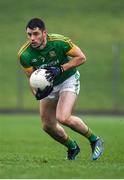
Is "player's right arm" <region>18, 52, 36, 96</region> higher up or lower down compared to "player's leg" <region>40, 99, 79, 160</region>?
higher up

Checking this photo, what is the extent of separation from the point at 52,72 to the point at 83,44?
68.7 ft

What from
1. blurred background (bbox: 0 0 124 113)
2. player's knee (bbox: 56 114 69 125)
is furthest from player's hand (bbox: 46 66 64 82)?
blurred background (bbox: 0 0 124 113)

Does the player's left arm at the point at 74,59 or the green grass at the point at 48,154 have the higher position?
the player's left arm at the point at 74,59

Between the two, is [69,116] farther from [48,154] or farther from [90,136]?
[48,154]

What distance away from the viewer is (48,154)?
45.0ft

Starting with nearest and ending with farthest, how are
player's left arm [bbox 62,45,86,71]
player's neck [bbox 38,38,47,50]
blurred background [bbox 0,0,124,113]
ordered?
player's neck [bbox 38,38,47,50] < player's left arm [bbox 62,45,86,71] < blurred background [bbox 0,0,124,113]

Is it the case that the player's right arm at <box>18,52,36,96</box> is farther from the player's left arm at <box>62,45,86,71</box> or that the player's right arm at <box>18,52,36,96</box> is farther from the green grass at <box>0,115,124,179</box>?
the green grass at <box>0,115,124,179</box>

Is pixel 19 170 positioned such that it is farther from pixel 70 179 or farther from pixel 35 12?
pixel 35 12

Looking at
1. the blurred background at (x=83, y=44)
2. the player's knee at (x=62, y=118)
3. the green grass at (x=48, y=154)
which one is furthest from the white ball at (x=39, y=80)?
the blurred background at (x=83, y=44)

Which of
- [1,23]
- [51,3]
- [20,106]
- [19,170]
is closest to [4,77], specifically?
[20,106]

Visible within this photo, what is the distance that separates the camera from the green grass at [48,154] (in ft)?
30.9

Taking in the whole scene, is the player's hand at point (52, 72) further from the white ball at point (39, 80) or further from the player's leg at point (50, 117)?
the player's leg at point (50, 117)

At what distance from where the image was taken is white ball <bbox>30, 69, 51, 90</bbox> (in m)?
11.4

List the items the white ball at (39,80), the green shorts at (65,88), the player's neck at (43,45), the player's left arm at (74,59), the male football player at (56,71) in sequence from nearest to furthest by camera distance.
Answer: the white ball at (39,80) → the male football player at (56,71) → the player's neck at (43,45) → the player's left arm at (74,59) → the green shorts at (65,88)
